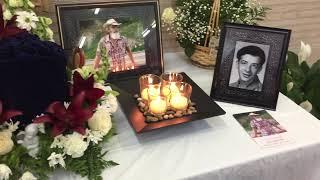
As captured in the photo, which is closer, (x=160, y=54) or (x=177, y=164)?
(x=177, y=164)

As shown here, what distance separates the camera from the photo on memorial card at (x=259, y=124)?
943 mm

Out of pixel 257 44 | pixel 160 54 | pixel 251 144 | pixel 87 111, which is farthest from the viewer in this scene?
pixel 160 54

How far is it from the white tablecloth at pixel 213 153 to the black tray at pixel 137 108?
44mm

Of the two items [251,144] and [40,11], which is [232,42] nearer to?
[251,144]

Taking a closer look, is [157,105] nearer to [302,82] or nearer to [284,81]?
[284,81]

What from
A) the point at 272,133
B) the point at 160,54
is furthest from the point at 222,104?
the point at 160,54

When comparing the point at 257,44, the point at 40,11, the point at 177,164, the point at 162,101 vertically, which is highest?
the point at 40,11

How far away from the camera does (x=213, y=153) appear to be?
860 mm

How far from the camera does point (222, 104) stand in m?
1.10

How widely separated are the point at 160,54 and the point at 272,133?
1.69 feet

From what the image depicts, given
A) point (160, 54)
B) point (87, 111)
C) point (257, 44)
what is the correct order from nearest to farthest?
point (87, 111) → point (257, 44) → point (160, 54)

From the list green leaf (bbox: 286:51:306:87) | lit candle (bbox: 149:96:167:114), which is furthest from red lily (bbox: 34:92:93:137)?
green leaf (bbox: 286:51:306:87)

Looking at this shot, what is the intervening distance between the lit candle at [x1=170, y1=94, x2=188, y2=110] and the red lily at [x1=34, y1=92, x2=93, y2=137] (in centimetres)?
28

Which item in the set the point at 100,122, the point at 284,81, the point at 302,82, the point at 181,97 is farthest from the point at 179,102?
the point at 302,82
